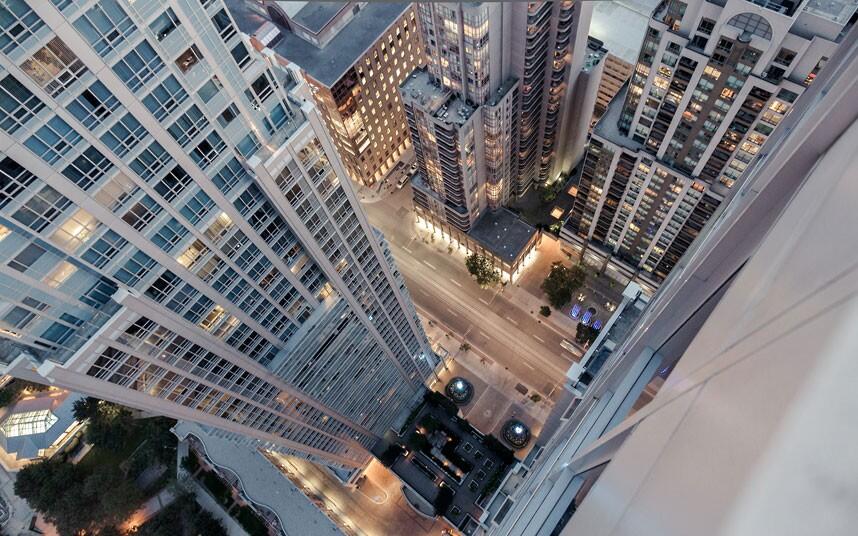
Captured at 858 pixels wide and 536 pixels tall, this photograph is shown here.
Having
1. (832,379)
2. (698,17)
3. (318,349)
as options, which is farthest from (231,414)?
(698,17)

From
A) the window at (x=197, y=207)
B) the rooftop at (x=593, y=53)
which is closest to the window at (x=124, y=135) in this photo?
the window at (x=197, y=207)

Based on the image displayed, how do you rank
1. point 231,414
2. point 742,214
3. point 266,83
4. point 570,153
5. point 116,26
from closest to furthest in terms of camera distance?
point 742,214 < point 116,26 < point 266,83 < point 231,414 < point 570,153

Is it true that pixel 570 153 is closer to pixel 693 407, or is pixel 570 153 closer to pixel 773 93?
pixel 773 93

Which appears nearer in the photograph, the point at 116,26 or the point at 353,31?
the point at 116,26

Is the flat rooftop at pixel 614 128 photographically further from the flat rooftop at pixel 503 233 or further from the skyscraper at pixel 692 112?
the flat rooftop at pixel 503 233

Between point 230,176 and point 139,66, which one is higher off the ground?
point 139,66

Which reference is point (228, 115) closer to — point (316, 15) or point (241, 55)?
point (241, 55)

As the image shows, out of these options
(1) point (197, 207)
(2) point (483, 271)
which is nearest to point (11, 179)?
(1) point (197, 207)

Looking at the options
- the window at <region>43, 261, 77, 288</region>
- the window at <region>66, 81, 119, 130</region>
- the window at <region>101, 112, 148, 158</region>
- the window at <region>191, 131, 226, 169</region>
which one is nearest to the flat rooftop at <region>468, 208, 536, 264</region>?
the window at <region>191, 131, 226, 169</region>
